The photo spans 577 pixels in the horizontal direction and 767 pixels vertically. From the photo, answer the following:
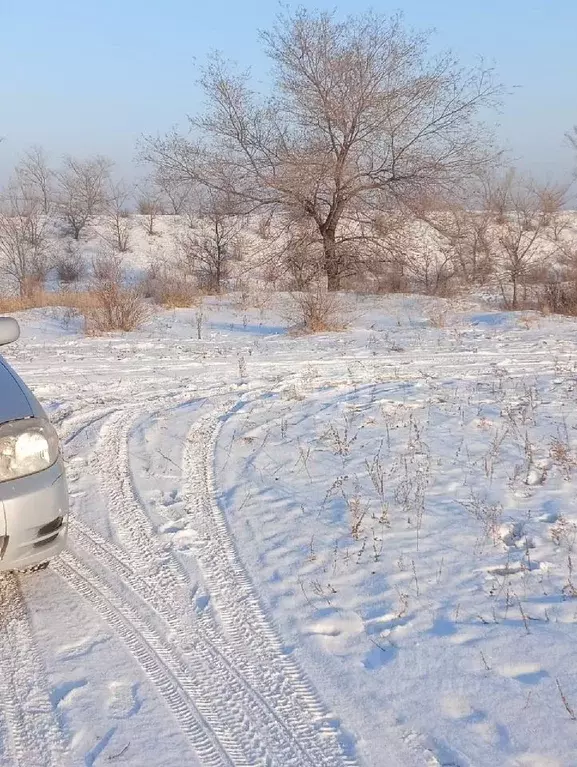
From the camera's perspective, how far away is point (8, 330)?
4.50m

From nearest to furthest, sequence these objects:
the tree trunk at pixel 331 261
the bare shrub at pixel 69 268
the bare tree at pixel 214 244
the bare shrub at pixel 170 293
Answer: the bare shrub at pixel 170 293 → the tree trunk at pixel 331 261 → the bare tree at pixel 214 244 → the bare shrub at pixel 69 268

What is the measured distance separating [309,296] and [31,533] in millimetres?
10750

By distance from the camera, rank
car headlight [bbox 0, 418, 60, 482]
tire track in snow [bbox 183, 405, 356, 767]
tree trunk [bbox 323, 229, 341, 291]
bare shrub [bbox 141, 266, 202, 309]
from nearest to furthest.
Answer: tire track in snow [bbox 183, 405, 356, 767], car headlight [bbox 0, 418, 60, 482], bare shrub [bbox 141, 266, 202, 309], tree trunk [bbox 323, 229, 341, 291]

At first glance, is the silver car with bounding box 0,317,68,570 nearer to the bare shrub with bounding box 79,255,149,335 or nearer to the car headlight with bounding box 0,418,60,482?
the car headlight with bounding box 0,418,60,482

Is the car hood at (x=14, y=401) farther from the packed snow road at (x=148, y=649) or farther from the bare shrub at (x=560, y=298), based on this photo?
the bare shrub at (x=560, y=298)

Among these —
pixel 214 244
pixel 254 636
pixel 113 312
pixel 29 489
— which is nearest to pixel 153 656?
pixel 254 636

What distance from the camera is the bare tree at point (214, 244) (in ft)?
67.5

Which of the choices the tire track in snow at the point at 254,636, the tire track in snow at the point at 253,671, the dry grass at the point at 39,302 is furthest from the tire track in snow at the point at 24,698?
the dry grass at the point at 39,302

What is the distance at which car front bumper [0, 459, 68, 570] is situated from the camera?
130 inches

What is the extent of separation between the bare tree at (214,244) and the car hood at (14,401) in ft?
54.9

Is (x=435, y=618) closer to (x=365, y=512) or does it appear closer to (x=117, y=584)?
(x=365, y=512)

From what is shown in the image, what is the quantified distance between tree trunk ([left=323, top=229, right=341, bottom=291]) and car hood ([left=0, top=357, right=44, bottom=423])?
1609cm

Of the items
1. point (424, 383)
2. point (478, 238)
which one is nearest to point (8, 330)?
point (424, 383)

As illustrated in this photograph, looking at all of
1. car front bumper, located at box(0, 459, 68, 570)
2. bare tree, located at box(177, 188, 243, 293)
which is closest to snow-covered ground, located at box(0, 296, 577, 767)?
car front bumper, located at box(0, 459, 68, 570)
